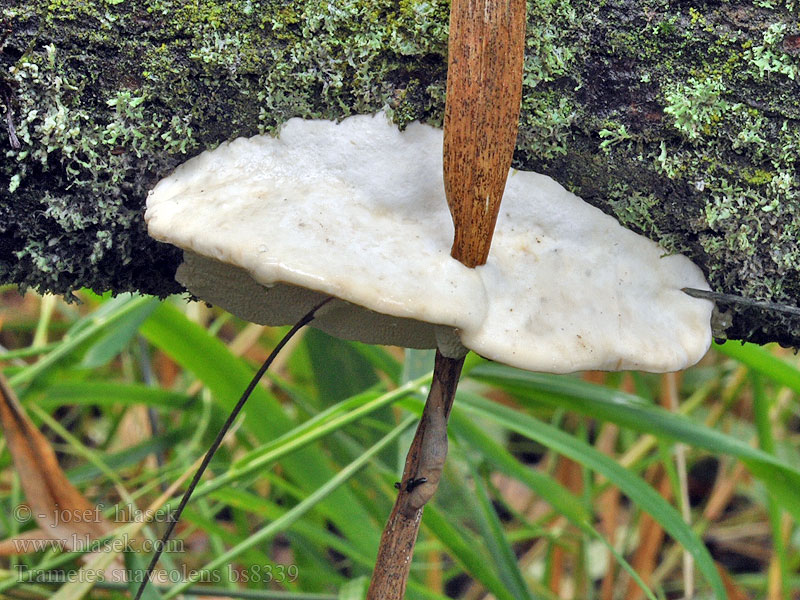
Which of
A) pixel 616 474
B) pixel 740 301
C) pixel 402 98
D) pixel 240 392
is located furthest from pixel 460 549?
pixel 402 98

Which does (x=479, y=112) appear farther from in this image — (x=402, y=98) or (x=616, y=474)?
(x=616, y=474)

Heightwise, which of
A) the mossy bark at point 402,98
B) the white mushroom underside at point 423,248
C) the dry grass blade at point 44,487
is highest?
the mossy bark at point 402,98

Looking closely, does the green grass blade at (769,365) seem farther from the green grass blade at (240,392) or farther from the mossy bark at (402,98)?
the green grass blade at (240,392)

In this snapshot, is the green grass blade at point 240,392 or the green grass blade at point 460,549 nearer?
the green grass blade at point 460,549

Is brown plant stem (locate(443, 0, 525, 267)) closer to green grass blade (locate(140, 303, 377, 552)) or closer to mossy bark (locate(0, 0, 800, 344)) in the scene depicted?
mossy bark (locate(0, 0, 800, 344))

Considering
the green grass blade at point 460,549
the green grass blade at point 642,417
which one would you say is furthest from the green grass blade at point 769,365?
the green grass blade at point 460,549

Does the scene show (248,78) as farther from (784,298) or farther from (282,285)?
(784,298)
